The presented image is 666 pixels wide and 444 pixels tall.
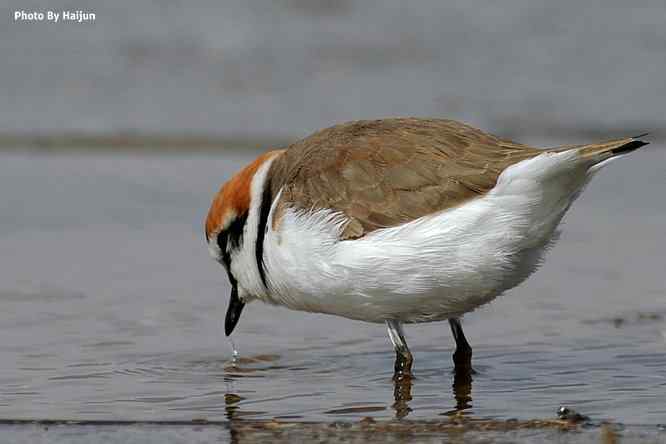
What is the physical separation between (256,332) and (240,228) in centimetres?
84

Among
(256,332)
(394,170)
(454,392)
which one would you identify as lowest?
(454,392)

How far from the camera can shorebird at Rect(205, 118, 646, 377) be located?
6152 millimetres

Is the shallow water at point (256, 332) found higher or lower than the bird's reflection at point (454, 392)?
higher

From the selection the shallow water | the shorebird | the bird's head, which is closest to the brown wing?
the shorebird

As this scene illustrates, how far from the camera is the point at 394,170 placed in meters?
6.50

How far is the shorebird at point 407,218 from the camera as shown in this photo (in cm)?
615

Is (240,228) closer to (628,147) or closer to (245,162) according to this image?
(628,147)

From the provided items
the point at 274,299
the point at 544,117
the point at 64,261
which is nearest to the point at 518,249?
the point at 274,299

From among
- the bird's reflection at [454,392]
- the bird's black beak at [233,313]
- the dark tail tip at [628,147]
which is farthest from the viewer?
the bird's black beak at [233,313]

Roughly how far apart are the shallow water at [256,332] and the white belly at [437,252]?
436mm

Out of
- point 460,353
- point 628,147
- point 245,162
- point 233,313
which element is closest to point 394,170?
point 460,353

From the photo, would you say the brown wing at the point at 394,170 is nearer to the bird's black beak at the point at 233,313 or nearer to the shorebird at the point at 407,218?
the shorebird at the point at 407,218

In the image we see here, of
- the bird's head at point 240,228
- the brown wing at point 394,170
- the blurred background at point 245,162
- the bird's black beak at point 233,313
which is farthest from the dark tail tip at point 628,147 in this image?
the bird's black beak at point 233,313

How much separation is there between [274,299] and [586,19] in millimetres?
8262
